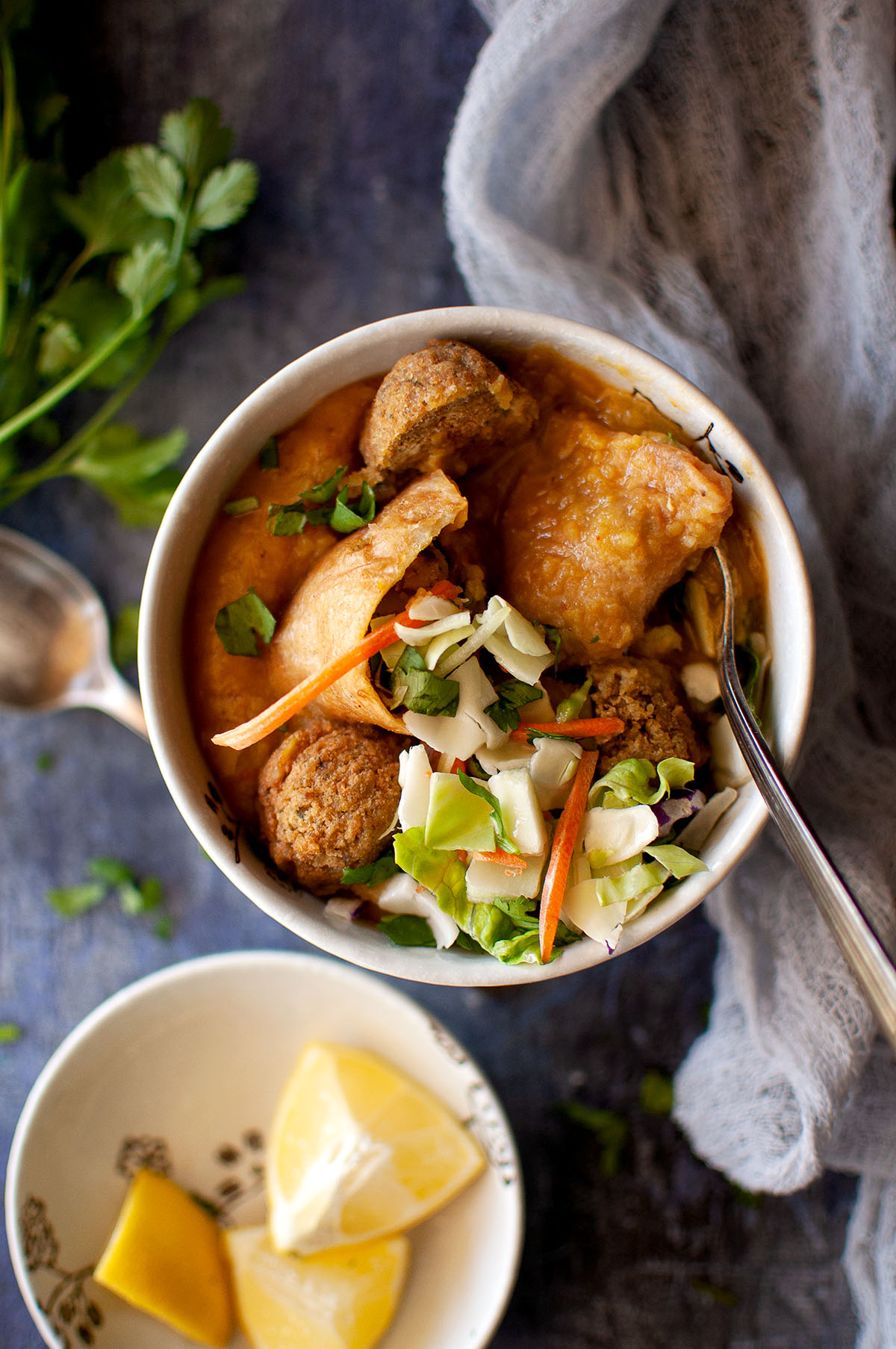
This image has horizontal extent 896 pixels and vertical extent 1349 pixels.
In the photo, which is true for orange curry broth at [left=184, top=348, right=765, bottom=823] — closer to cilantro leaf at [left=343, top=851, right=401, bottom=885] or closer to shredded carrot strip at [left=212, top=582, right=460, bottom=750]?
shredded carrot strip at [left=212, top=582, right=460, bottom=750]

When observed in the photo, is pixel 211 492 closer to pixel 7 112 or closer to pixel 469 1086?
pixel 7 112

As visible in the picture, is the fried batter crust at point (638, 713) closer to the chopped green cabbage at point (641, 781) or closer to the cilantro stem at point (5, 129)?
the chopped green cabbage at point (641, 781)

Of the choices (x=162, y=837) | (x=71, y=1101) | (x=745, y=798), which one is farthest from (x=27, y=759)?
(x=745, y=798)

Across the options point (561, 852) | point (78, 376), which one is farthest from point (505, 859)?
point (78, 376)

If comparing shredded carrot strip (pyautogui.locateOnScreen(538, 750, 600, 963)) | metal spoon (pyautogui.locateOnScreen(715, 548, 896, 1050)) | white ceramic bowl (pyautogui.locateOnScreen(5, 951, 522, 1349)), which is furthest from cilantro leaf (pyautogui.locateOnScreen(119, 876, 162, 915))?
metal spoon (pyautogui.locateOnScreen(715, 548, 896, 1050))

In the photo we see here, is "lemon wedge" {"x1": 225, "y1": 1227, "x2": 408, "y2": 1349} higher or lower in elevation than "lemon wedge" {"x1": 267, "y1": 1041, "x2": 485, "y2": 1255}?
lower

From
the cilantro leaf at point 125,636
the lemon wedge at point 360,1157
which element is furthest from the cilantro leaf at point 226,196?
the lemon wedge at point 360,1157

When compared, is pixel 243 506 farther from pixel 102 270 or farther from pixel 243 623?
pixel 102 270
